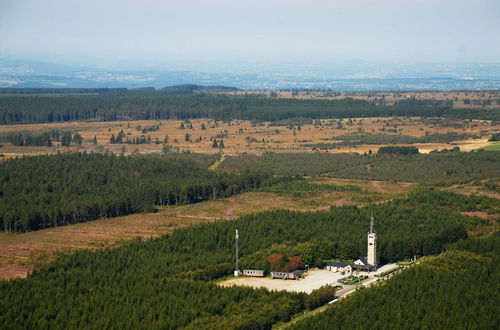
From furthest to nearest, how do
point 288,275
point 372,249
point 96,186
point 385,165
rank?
point 385,165, point 96,186, point 372,249, point 288,275

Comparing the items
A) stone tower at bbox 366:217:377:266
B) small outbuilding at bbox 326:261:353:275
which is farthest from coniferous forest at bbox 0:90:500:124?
small outbuilding at bbox 326:261:353:275

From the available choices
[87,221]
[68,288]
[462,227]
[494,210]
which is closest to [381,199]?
[494,210]

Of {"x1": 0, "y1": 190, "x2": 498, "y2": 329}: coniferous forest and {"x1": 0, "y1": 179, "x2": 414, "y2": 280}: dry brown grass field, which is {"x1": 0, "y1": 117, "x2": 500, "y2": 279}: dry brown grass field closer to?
{"x1": 0, "y1": 179, "x2": 414, "y2": 280}: dry brown grass field

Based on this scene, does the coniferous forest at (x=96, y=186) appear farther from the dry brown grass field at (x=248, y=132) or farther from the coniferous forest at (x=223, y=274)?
the dry brown grass field at (x=248, y=132)

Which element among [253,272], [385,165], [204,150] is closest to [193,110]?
[204,150]

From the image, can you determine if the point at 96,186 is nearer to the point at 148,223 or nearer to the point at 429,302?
the point at 148,223
